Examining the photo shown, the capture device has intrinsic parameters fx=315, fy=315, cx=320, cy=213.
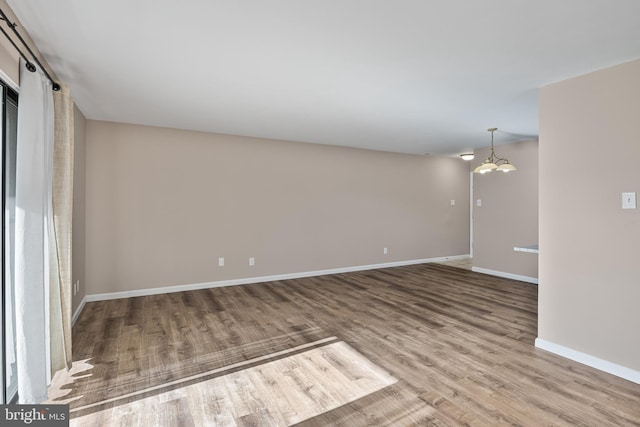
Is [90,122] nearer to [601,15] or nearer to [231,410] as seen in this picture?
[231,410]

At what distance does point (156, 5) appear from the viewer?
177cm

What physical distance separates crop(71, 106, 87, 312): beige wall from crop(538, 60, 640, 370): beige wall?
486cm

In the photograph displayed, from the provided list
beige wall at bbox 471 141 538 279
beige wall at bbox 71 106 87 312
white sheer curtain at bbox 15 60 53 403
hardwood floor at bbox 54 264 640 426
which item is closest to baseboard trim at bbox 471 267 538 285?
beige wall at bbox 471 141 538 279

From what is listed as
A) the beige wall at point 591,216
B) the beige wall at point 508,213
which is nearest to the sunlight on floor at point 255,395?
the beige wall at point 591,216

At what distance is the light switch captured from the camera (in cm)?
238

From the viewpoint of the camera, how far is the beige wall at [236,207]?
4.34m

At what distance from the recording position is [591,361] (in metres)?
2.56

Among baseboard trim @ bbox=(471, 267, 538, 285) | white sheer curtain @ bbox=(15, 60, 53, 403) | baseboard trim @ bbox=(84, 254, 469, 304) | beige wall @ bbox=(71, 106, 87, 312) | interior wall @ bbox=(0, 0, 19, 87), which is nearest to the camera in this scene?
interior wall @ bbox=(0, 0, 19, 87)

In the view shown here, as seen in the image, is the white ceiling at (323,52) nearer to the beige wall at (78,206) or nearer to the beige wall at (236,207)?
the beige wall at (78,206)

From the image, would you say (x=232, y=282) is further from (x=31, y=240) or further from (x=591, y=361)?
(x=591, y=361)

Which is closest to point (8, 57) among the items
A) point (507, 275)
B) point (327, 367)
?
point (327, 367)

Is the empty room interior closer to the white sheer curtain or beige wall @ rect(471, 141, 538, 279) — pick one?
the white sheer curtain

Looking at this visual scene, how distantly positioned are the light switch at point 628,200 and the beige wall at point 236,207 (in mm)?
4137

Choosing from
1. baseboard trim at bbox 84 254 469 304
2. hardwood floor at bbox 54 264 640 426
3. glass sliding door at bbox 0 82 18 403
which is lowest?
hardwood floor at bbox 54 264 640 426
